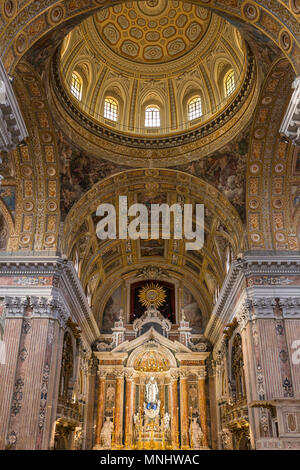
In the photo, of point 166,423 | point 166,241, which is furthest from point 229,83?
point 166,423

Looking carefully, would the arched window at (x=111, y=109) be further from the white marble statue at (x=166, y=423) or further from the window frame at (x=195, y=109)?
the white marble statue at (x=166, y=423)

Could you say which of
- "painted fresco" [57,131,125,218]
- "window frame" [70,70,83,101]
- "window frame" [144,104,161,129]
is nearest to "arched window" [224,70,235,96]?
"window frame" [144,104,161,129]

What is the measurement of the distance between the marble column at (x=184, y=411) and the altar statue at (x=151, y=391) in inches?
Result: 67.2

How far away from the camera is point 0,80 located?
949cm

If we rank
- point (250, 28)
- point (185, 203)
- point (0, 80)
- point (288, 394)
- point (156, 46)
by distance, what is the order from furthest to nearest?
point (185, 203)
point (156, 46)
point (288, 394)
point (250, 28)
point (0, 80)

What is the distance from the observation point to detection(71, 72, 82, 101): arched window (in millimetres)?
19837

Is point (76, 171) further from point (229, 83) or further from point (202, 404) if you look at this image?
point (202, 404)

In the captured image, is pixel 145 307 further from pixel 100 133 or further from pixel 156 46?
pixel 156 46

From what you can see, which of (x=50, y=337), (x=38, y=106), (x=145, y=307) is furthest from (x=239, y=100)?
(x=145, y=307)

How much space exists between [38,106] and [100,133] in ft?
11.7

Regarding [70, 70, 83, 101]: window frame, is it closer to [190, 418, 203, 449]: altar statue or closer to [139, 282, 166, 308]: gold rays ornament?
[139, 282, 166, 308]: gold rays ornament

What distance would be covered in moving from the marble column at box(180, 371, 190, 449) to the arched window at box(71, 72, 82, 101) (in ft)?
60.3

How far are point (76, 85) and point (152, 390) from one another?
19.2m

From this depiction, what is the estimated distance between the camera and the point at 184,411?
26812 mm
